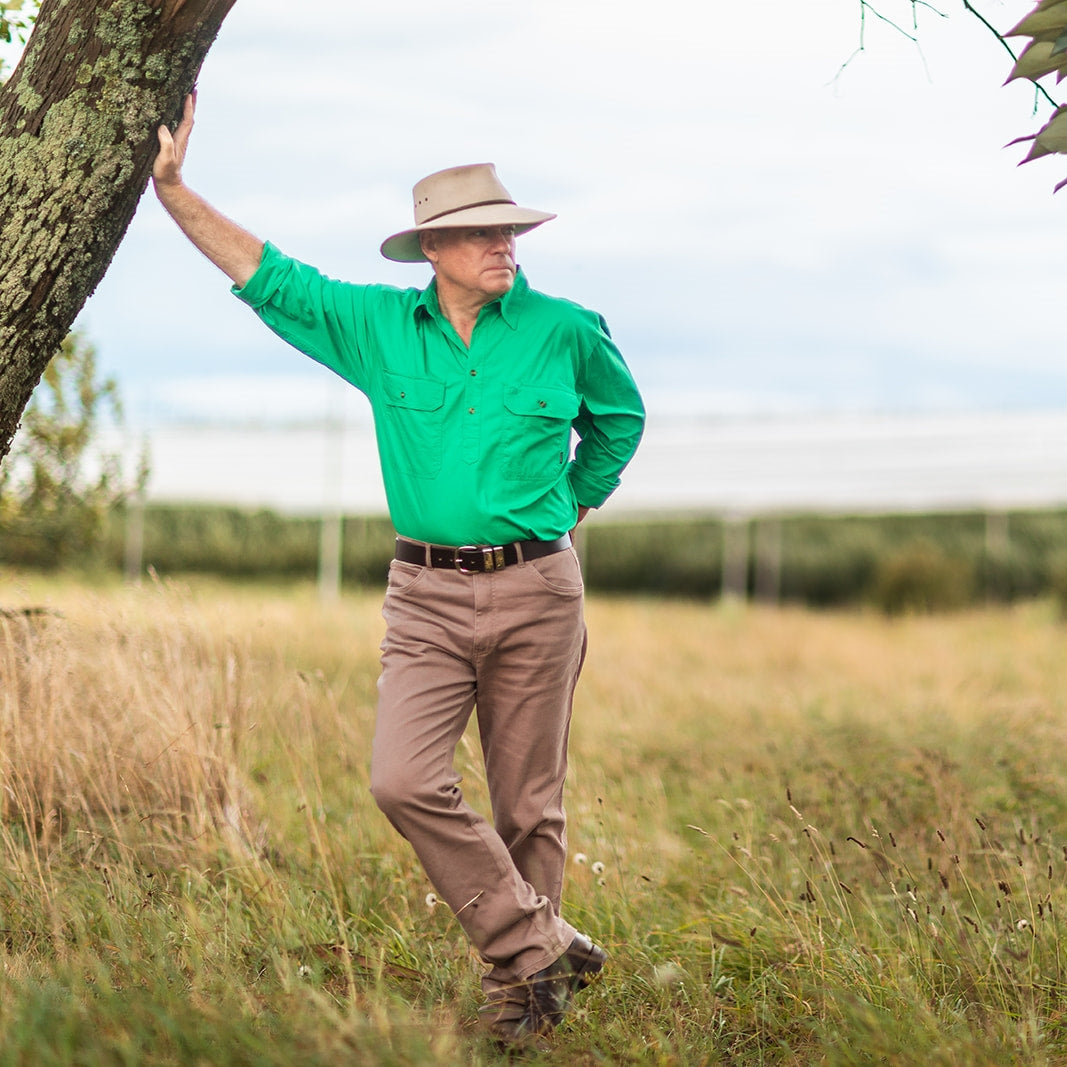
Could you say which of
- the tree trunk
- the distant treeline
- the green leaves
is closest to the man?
the tree trunk

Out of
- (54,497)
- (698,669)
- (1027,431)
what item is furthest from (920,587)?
(54,497)

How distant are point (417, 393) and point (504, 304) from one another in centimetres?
35

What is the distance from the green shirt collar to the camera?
11.7ft

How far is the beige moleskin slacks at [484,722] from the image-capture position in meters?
3.36

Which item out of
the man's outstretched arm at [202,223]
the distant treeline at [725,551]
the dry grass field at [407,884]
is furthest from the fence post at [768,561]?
the man's outstretched arm at [202,223]

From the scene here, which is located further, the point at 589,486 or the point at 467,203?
the point at 589,486

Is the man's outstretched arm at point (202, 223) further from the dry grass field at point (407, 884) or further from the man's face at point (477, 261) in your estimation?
the dry grass field at point (407, 884)

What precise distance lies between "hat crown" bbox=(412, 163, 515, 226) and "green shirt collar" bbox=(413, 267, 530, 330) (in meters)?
0.21

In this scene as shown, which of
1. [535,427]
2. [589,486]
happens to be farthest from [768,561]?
[535,427]

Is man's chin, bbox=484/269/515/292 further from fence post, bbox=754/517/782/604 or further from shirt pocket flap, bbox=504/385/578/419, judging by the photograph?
fence post, bbox=754/517/782/604

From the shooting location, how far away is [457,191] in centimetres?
361

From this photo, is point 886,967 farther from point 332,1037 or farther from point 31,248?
point 31,248

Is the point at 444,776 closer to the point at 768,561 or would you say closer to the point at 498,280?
the point at 498,280

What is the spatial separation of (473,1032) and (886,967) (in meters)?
1.19
